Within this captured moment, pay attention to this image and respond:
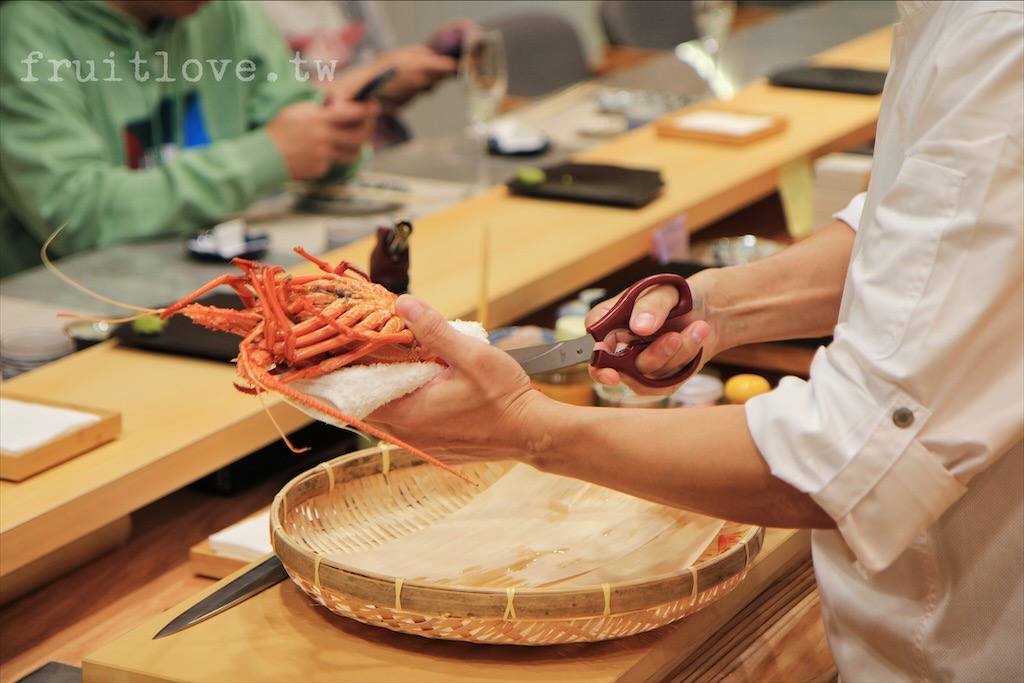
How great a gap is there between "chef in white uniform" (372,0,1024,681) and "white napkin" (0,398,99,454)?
0.46 meters

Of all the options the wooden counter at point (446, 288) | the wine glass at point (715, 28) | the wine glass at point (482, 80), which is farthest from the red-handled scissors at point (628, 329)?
the wine glass at point (715, 28)

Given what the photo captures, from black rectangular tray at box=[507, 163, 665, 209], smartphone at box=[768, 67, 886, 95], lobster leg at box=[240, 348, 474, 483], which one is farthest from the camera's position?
smartphone at box=[768, 67, 886, 95]

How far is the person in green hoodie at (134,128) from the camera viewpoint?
234cm

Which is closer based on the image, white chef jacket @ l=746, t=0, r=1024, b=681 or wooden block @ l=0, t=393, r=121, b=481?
white chef jacket @ l=746, t=0, r=1024, b=681

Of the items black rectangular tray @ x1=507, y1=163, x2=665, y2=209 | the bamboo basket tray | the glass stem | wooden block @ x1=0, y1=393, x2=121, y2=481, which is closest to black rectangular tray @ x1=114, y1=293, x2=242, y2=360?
wooden block @ x1=0, y1=393, x2=121, y2=481

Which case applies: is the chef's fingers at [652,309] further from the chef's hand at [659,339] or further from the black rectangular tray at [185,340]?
the black rectangular tray at [185,340]

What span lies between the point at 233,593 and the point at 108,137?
1622 millimetres

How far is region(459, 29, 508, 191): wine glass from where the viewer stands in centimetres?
246

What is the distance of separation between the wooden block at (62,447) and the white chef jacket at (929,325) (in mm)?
738

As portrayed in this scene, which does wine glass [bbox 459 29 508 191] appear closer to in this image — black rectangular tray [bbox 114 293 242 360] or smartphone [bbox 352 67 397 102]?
smartphone [bbox 352 67 397 102]

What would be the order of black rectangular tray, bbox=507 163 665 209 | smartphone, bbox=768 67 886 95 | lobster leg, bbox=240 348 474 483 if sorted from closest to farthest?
lobster leg, bbox=240 348 474 483 < black rectangular tray, bbox=507 163 665 209 < smartphone, bbox=768 67 886 95

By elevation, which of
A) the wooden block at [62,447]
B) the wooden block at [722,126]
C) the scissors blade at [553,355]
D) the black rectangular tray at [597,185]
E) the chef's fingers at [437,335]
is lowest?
the wooden block at [62,447]

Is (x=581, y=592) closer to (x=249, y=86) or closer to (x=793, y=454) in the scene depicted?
Answer: (x=793, y=454)

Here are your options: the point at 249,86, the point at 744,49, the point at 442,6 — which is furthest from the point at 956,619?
the point at 442,6
